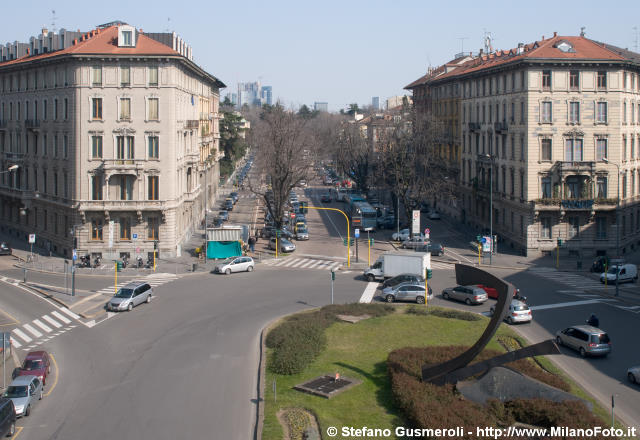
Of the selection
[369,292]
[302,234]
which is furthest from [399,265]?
[302,234]

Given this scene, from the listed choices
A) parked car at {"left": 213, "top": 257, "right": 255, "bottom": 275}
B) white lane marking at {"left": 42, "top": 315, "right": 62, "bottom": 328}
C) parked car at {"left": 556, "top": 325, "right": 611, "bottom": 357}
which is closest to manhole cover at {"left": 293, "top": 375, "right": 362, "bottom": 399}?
parked car at {"left": 556, "top": 325, "right": 611, "bottom": 357}

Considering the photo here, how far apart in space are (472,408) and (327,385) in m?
6.37

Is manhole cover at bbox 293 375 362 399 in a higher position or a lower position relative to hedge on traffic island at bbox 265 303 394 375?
lower

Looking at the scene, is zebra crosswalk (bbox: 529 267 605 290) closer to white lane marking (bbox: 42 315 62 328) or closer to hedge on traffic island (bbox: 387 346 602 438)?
hedge on traffic island (bbox: 387 346 602 438)

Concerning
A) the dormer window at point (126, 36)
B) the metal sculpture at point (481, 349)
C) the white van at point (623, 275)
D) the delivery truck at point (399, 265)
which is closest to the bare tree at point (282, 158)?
the dormer window at point (126, 36)

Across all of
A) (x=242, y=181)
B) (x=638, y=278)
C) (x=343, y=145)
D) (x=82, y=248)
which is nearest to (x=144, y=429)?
(x=82, y=248)

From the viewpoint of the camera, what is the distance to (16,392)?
29047 millimetres

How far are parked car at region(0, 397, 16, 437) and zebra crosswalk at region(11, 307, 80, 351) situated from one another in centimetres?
1230

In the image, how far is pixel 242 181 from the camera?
141 m

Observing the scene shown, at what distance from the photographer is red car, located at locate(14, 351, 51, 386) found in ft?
106

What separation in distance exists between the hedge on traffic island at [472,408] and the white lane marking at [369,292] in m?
19.7

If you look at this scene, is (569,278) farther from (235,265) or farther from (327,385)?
(327,385)

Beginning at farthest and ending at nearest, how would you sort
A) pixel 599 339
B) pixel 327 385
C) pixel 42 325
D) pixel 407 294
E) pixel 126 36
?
pixel 126 36 < pixel 407 294 < pixel 42 325 < pixel 599 339 < pixel 327 385

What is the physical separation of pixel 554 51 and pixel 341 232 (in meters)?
30.7
